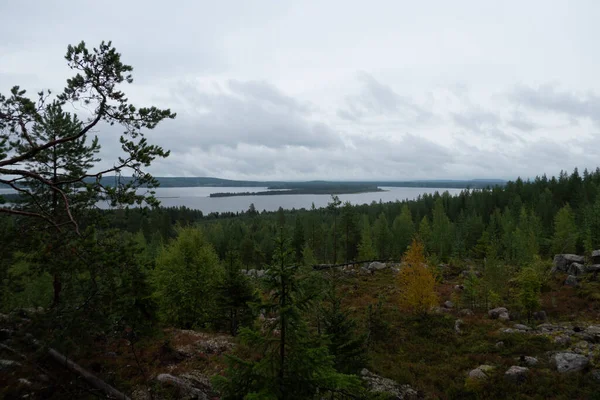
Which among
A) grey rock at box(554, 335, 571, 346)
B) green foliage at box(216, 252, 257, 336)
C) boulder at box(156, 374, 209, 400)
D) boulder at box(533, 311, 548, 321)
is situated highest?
green foliage at box(216, 252, 257, 336)

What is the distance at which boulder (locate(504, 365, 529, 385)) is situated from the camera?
13672 mm

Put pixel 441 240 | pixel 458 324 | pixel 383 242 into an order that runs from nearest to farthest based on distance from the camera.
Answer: pixel 458 324
pixel 441 240
pixel 383 242

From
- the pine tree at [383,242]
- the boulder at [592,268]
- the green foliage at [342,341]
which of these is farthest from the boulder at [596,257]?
the green foliage at [342,341]

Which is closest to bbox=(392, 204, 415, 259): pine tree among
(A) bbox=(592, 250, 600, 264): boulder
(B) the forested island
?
(B) the forested island

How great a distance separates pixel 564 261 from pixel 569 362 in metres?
24.2

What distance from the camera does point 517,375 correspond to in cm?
1381

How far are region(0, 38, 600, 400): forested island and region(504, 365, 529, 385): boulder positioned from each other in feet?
0.22

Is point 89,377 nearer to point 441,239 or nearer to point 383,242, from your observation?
point 383,242

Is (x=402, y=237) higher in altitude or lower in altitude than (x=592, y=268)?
lower

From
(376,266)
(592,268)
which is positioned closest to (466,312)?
(592,268)

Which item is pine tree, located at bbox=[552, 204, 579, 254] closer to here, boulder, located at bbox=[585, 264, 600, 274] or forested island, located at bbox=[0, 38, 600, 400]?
forested island, located at bbox=[0, 38, 600, 400]

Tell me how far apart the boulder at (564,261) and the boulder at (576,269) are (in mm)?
1440

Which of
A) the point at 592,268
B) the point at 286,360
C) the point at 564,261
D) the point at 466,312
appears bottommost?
the point at 466,312

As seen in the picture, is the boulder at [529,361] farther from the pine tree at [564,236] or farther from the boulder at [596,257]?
the pine tree at [564,236]
